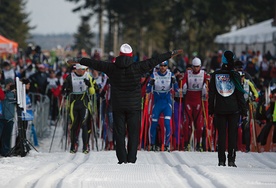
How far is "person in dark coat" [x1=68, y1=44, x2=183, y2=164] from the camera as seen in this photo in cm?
1250

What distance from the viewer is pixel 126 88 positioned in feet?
41.2

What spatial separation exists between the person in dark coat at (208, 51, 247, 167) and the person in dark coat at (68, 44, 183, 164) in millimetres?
808

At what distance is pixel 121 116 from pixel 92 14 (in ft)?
202

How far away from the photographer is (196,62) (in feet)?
56.1

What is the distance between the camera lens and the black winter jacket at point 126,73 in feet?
41.0

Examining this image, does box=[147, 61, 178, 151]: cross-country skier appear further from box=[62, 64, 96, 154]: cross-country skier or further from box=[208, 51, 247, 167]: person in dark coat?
box=[208, 51, 247, 167]: person in dark coat

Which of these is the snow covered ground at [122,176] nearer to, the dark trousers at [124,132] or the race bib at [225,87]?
the dark trousers at [124,132]

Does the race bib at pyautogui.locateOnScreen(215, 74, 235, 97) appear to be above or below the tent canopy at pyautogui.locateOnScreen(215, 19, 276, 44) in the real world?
below

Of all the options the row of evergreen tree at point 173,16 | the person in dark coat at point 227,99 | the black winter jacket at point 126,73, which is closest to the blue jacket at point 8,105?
the black winter jacket at point 126,73

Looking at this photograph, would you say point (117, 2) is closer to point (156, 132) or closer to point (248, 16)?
point (248, 16)

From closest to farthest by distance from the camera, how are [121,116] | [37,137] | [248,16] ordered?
[121,116] → [37,137] → [248,16]

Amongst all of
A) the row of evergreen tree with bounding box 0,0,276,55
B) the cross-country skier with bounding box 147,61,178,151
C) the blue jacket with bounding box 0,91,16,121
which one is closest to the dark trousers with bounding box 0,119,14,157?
the blue jacket with bounding box 0,91,16,121

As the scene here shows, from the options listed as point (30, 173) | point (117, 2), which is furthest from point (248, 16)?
point (30, 173)

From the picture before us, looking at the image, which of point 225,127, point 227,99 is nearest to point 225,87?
point 227,99
